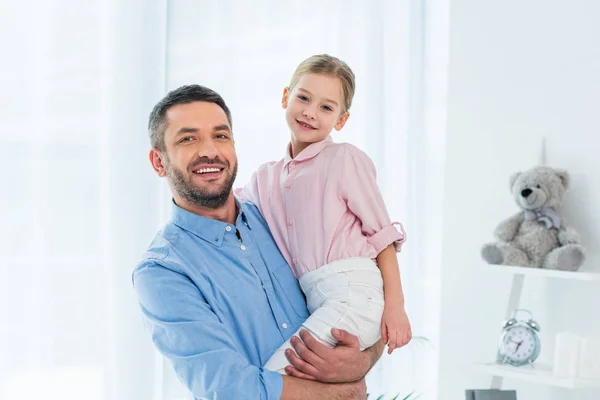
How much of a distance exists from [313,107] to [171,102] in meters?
0.33

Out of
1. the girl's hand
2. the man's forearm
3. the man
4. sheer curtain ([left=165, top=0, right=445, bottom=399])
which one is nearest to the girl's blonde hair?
the man

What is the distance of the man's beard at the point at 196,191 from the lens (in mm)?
1835

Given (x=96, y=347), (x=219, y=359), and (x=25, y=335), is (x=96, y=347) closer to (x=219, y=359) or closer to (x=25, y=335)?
(x=25, y=335)

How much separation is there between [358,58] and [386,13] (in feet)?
0.84

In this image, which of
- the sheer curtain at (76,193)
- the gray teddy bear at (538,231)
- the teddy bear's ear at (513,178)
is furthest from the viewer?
the teddy bear's ear at (513,178)

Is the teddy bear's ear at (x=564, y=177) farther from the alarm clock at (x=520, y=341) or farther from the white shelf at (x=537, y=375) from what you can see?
the white shelf at (x=537, y=375)

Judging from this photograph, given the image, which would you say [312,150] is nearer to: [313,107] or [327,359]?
[313,107]

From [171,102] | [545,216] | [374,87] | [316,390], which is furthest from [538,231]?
[171,102]

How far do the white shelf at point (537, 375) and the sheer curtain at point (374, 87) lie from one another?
0.65m

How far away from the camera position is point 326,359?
1.73 m

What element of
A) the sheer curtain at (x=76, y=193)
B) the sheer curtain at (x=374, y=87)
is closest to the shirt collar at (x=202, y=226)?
the sheer curtain at (x=76, y=193)

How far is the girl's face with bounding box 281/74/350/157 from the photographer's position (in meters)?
1.96

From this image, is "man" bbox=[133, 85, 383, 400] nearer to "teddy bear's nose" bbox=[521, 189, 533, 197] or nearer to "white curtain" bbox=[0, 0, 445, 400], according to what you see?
"white curtain" bbox=[0, 0, 445, 400]

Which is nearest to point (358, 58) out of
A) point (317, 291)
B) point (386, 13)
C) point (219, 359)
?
point (386, 13)
